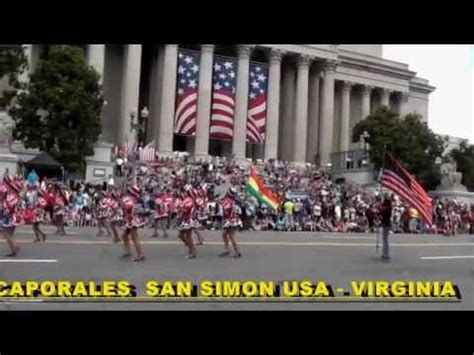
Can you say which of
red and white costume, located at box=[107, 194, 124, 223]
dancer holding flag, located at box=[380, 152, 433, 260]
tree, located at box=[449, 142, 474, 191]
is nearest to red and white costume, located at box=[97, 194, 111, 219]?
red and white costume, located at box=[107, 194, 124, 223]

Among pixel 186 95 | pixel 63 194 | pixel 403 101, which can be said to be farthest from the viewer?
pixel 403 101

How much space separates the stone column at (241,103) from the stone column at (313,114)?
9.95 metres

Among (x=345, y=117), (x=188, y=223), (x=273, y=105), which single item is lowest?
(x=188, y=223)

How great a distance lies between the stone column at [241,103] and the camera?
5300 centimetres

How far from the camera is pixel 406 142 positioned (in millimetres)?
49719

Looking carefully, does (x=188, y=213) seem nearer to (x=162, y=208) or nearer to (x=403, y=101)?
(x=162, y=208)

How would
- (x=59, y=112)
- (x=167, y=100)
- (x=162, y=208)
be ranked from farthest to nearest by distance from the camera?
(x=167, y=100) < (x=59, y=112) < (x=162, y=208)

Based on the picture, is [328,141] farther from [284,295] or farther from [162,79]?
[284,295]

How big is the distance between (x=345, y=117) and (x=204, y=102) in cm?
2183

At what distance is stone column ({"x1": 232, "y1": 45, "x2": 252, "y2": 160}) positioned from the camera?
53.0 metres

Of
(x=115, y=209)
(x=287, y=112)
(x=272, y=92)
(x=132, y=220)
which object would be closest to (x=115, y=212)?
(x=115, y=209)

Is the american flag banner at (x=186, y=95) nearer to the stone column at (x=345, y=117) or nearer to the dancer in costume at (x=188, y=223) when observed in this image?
the stone column at (x=345, y=117)

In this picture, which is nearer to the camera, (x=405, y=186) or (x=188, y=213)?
(x=405, y=186)
